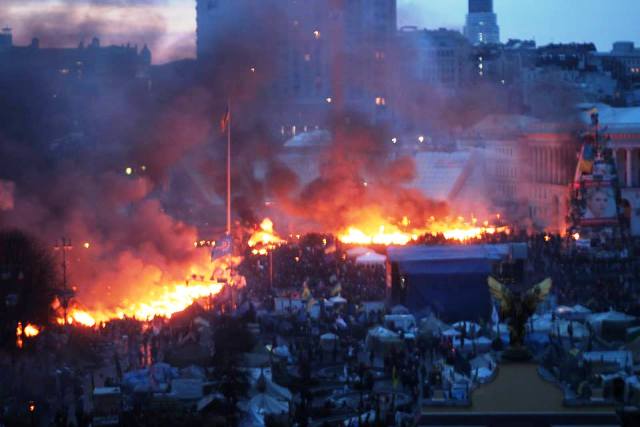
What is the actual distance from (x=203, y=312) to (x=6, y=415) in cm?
749

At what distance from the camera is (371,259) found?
101 feet

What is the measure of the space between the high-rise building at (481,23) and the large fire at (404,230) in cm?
9874

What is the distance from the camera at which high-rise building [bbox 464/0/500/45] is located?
14738 centimetres

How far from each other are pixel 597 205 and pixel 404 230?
19.6 ft

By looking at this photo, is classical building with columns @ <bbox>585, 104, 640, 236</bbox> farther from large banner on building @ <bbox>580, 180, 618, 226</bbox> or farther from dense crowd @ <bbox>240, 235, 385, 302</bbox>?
dense crowd @ <bbox>240, 235, 385, 302</bbox>

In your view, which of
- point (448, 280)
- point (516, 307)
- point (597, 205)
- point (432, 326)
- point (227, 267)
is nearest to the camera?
point (516, 307)

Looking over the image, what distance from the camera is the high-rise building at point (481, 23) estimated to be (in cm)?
14738

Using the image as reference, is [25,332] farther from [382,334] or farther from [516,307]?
[516,307]

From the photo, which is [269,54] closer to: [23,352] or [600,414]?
[23,352]

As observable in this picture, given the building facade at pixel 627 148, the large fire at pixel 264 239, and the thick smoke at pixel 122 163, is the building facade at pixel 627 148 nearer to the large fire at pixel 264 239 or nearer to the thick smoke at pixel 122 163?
the thick smoke at pixel 122 163

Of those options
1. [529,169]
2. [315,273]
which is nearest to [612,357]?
[315,273]

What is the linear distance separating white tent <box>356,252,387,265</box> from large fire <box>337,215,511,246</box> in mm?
5141

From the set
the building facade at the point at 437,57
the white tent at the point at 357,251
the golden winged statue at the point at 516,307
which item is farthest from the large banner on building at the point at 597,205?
the building facade at the point at 437,57

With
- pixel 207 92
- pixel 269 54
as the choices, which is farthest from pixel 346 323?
pixel 269 54
